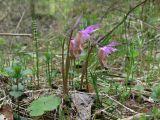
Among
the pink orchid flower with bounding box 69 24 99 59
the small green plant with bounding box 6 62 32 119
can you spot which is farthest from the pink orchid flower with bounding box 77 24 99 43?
the small green plant with bounding box 6 62 32 119

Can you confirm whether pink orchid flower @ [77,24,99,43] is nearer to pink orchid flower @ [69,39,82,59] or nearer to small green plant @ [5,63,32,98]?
pink orchid flower @ [69,39,82,59]

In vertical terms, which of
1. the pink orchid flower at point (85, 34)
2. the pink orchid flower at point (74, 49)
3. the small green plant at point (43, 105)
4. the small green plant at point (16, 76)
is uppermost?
the pink orchid flower at point (85, 34)

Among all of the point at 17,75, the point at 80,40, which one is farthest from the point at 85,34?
the point at 17,75

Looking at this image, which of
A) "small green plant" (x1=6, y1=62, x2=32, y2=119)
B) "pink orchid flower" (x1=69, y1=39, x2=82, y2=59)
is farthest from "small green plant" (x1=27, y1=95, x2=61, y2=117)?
"pink orchid flower" (x1=69, y1=39, x2=82, y2=59)

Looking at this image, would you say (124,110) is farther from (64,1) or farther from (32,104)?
(64,1)

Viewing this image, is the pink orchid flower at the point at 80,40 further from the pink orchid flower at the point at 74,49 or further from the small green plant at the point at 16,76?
the small green plant at the point at 16,76

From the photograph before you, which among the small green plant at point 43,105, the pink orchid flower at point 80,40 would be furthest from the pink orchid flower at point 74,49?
the small green plant at point 43,105

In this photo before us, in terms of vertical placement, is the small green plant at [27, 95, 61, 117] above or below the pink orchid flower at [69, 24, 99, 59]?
below

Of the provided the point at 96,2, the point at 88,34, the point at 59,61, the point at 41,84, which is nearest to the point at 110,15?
the point at 96,2

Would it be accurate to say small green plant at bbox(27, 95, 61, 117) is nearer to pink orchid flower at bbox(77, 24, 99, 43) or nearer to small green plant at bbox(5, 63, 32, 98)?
small green plant at bbox(5, 63, 32, 98)


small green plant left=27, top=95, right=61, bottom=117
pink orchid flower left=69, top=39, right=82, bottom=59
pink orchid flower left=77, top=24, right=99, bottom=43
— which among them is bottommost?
small green plant left=27, top=95, right=61, bottom=117
